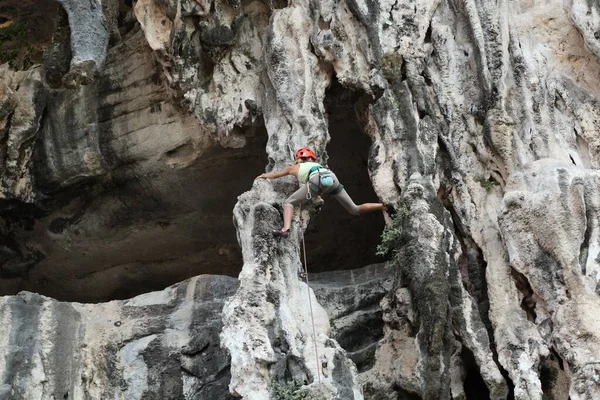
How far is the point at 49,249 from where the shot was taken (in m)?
14.6

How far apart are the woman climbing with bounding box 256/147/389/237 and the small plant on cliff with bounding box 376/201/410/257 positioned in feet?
1.15

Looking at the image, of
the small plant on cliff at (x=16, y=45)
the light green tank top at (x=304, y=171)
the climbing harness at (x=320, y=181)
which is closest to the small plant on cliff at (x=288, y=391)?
the climbing harness at (x=320, y=181)

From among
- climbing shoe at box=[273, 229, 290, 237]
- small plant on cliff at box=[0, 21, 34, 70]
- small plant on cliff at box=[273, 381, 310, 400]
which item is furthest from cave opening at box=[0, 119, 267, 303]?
small plant on cliff at box=[273, 381, 310, 400]

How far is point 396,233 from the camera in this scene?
11188mm

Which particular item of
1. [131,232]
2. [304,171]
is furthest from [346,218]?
[304,171]

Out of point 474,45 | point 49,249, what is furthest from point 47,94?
point 474,45

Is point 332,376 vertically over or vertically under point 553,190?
under

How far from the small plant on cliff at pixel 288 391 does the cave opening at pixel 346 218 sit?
3.28 metres

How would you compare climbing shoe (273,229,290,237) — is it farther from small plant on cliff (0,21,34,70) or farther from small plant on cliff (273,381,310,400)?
small plant on cliff (0,21,34,70)

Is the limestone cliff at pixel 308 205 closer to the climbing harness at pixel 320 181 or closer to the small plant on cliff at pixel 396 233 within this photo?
the small plant on cliff at pixel 396 233

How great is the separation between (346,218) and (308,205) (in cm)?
248

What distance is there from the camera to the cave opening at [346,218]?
529 inches

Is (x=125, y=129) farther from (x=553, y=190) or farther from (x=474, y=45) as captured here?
(x=553, y=190)

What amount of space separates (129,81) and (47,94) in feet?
2.87
